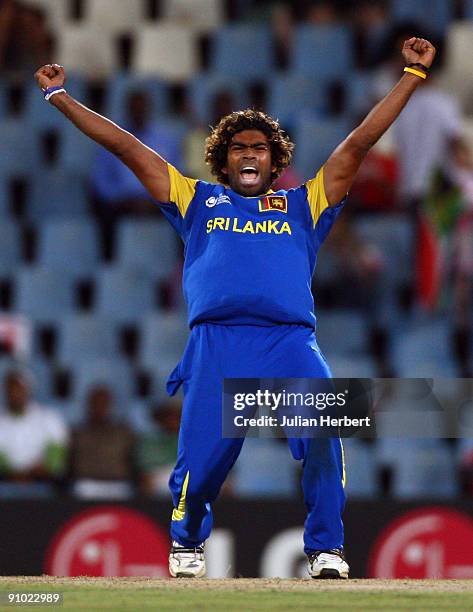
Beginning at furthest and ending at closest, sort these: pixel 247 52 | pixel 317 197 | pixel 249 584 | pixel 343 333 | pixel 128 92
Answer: pixel 247 52 < pixel 128 92 < pixel 343 333 < pixel 317 197 < pixel 249 584

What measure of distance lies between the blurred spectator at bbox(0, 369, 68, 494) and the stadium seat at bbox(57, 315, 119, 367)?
1.27 metres

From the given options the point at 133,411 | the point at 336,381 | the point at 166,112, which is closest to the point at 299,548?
the point at 133,411

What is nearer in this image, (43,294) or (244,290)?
(244,290)

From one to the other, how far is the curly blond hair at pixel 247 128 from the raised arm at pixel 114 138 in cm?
28

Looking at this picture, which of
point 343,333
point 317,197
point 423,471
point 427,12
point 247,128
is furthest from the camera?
point 427,12

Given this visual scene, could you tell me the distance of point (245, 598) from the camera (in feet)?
16.8

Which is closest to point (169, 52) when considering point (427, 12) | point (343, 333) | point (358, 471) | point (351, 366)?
point (427, 12)

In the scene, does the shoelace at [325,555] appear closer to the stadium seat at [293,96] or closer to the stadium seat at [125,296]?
the stadium seat at [125,296]

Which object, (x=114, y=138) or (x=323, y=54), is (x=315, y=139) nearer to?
(x=323, y=54)

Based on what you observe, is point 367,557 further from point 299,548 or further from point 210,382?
point 210,382

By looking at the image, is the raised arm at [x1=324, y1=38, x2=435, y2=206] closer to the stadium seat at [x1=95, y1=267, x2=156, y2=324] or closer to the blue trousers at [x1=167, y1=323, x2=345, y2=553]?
the blue trousers at [x1=167, y1=323, x2=345, y2=553]

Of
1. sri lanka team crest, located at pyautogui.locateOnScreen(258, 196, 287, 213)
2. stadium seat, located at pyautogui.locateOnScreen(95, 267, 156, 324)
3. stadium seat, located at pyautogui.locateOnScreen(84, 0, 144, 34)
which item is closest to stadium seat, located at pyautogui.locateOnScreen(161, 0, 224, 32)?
stadium seat, located at pyautogui.locateOnScreen(84, 0, 144, 34)

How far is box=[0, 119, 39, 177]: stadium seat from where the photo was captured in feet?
40.4

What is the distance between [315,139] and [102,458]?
10.8 ft
